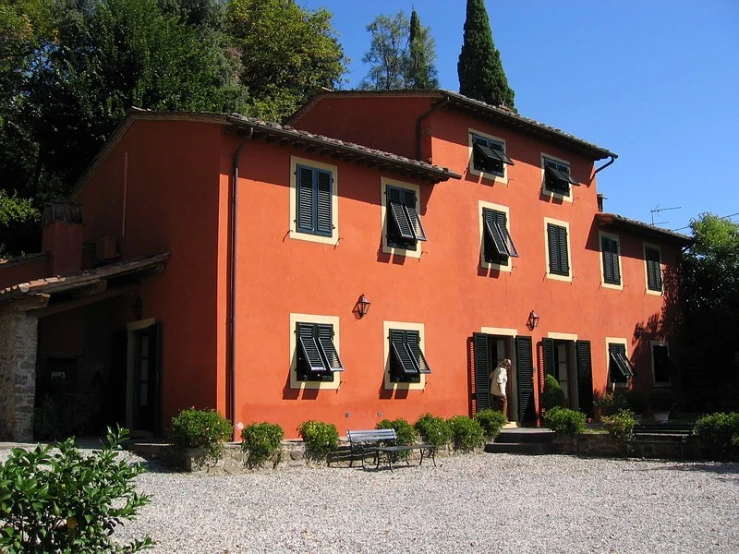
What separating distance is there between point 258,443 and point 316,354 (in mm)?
2100

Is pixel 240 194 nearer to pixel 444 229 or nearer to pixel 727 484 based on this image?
pixel 444 229

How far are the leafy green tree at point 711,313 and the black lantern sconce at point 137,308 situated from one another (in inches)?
573

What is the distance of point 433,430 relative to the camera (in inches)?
532

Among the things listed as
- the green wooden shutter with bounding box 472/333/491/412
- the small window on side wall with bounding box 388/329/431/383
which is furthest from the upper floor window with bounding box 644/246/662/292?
the small window on side wall with bounding box 388/329/431/383

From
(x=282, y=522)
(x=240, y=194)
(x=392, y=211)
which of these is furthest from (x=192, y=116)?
(x=282, y=522)

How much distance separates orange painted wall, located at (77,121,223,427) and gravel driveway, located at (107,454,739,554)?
2.38m

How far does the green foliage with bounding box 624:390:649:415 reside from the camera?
62.0 feet

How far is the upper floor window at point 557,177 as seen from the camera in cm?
1906

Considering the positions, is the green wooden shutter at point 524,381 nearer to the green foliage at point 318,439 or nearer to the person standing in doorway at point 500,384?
the person standing in doorway at point 500,384

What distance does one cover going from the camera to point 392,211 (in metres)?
14.9

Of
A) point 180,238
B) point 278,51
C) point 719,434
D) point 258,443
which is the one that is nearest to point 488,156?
point 180,238

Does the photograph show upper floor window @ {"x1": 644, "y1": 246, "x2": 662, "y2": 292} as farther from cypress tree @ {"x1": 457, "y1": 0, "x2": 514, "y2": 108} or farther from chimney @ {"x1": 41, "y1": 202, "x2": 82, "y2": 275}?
chimney @ {"x1": 41, "y1": 202, "x2": 82, "y2": 275}

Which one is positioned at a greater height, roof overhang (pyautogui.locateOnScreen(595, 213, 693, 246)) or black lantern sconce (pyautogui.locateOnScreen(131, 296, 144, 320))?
roof overhang (pyautogui.locateOnScreen(595, 213, 693, 246))

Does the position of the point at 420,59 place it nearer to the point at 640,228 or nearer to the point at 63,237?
the point at 640,228
